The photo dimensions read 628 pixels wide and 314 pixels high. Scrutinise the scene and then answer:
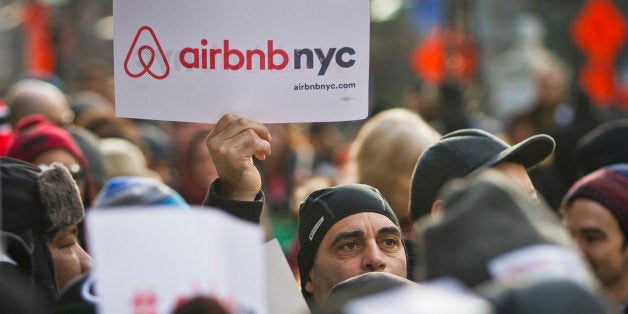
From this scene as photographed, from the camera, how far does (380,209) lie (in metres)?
5.14

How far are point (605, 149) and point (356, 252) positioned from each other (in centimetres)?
281

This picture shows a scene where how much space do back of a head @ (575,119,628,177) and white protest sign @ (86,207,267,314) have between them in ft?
16.2

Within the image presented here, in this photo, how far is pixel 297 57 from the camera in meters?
4.60

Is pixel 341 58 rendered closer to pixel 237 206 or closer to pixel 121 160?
pixel 237 206

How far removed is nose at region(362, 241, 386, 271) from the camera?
4.85 metres

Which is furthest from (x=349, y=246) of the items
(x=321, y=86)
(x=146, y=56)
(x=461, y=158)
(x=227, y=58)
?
(x=146, y=56)

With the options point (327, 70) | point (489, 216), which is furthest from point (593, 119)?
point (489, 216)

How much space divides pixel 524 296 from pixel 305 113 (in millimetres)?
2377

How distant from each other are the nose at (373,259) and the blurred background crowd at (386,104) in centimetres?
115

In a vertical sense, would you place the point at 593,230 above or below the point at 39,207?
below

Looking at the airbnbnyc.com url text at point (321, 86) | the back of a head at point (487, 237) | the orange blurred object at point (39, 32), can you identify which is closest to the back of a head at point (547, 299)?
the back of a head at point (487, 237)

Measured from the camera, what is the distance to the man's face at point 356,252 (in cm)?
488

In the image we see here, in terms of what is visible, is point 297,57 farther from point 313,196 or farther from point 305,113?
point 313,196

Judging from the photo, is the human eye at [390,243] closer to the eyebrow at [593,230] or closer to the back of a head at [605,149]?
the eyebrow at [593,230]
